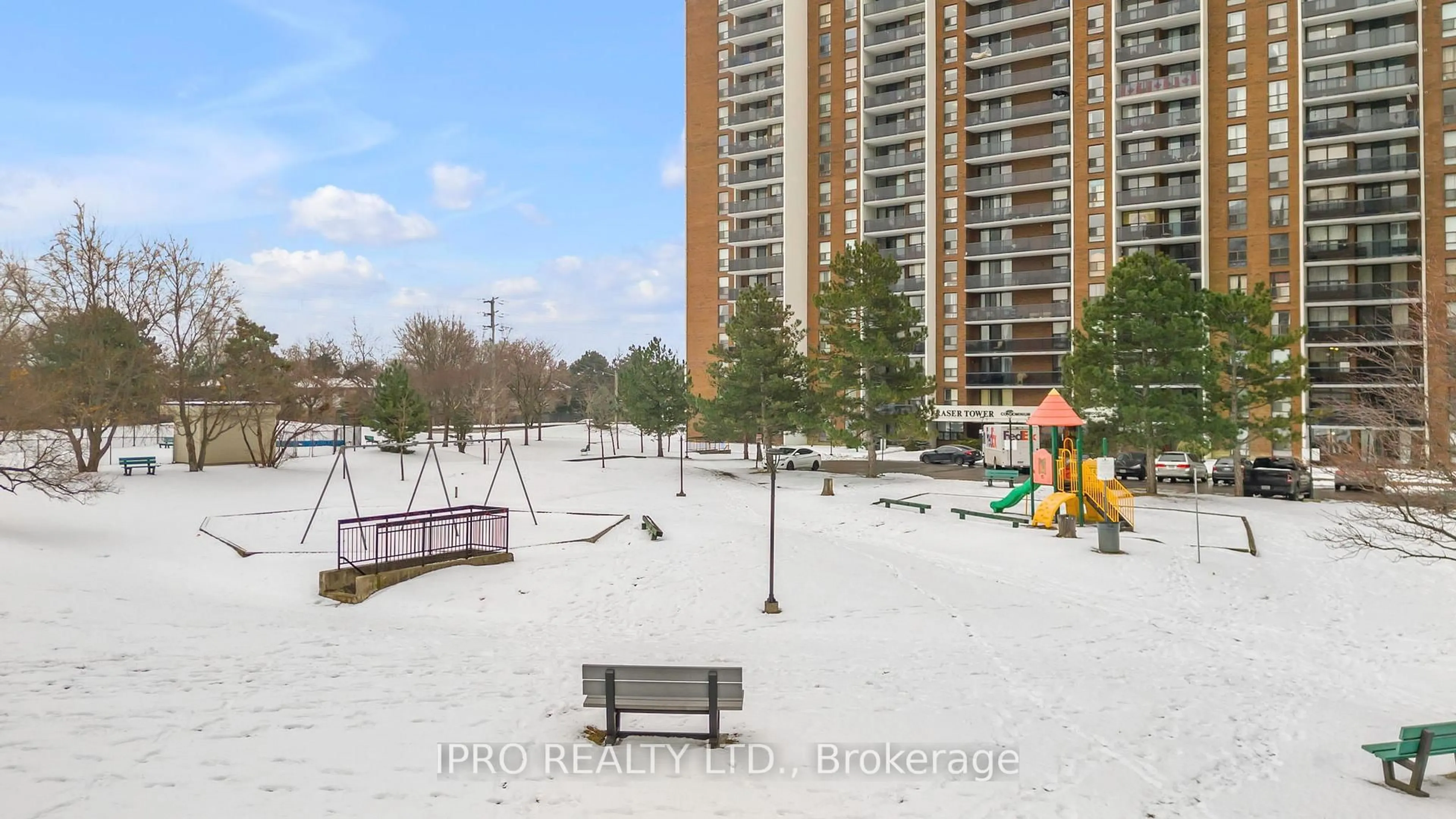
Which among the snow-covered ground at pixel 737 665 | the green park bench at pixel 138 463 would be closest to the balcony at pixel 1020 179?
the snow-covered ground at pixel 737 665

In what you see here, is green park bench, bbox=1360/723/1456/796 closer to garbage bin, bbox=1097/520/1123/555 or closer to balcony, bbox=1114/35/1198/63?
garbage bin, bbox=1097/520/1123/555

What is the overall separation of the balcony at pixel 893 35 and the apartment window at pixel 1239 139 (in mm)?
25263

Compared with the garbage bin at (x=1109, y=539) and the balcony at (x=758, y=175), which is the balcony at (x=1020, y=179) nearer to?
the balcony at (x=758, y=175)

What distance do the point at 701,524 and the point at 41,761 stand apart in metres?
19.1

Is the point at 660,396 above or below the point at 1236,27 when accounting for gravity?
below

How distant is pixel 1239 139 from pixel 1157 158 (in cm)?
536

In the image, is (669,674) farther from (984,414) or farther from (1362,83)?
(1362,83)

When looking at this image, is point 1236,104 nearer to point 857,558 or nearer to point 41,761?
point 857,558

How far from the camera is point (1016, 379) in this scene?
6644 centimetres

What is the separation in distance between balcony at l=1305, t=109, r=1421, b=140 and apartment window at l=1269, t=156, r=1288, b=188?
1.97 meters

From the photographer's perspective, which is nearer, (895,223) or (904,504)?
(904,504)

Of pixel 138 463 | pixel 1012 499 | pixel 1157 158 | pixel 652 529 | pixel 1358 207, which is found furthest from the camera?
pixel 1157 158


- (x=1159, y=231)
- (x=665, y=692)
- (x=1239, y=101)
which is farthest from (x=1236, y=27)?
(x=665, y=692)

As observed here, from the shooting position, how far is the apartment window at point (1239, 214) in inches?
2329
